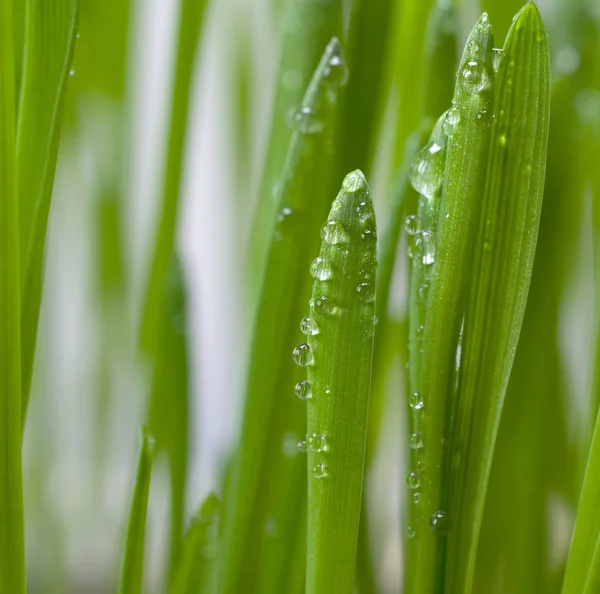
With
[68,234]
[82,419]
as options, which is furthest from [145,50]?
[82,419]

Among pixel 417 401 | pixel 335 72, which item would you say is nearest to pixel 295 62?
pixel 335 72

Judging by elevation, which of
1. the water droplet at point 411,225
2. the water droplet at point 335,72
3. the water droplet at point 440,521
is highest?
the water droplet at point 335,72

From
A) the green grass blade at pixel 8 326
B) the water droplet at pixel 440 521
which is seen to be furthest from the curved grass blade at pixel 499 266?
the green grass blade at pixel 8 326

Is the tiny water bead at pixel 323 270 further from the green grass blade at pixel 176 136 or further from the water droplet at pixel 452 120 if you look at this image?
the green grass blade at pixel 176 136

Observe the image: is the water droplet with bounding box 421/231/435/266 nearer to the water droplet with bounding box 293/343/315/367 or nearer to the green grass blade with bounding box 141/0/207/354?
the water droplet with bounding box 293/343/315/367

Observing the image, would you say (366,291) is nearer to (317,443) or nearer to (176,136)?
(317,443)

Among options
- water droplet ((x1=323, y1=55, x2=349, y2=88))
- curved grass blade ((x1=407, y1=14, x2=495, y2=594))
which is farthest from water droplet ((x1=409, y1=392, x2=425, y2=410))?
water droplet ((x1=323, y1=55, x2=349, y2=88))

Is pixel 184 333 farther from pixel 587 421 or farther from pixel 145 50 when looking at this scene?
pixel 145 50
